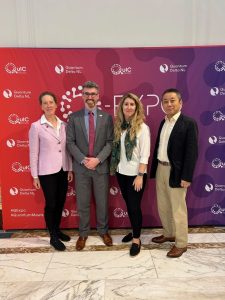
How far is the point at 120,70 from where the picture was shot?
3.22 m

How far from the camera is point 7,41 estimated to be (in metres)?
3.25

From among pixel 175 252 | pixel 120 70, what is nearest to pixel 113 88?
pixel 120 70

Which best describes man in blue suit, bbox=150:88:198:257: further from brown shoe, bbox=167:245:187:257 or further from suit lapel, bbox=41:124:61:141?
suit lapel, bbox=41:124:61:141

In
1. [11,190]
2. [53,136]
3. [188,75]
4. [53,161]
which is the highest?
[188,75]

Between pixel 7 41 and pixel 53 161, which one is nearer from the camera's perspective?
pixel 53 161

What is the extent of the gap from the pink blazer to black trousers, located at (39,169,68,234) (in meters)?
0.09

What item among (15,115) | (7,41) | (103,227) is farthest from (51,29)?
(103,227)

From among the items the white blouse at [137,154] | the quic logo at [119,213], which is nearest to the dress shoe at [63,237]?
the quic logo at [119,213]

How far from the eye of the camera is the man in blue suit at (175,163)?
8.81ft

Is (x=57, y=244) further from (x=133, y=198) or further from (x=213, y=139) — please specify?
(x=213, y=139)

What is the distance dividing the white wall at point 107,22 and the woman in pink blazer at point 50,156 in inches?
31.2

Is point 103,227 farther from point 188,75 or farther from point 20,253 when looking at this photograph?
point 188,75

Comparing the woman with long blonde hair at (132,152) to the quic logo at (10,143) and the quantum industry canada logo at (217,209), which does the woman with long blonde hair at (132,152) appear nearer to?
the quantum industry canada logo at (217,209)

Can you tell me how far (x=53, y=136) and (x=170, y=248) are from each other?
162 centimetres
